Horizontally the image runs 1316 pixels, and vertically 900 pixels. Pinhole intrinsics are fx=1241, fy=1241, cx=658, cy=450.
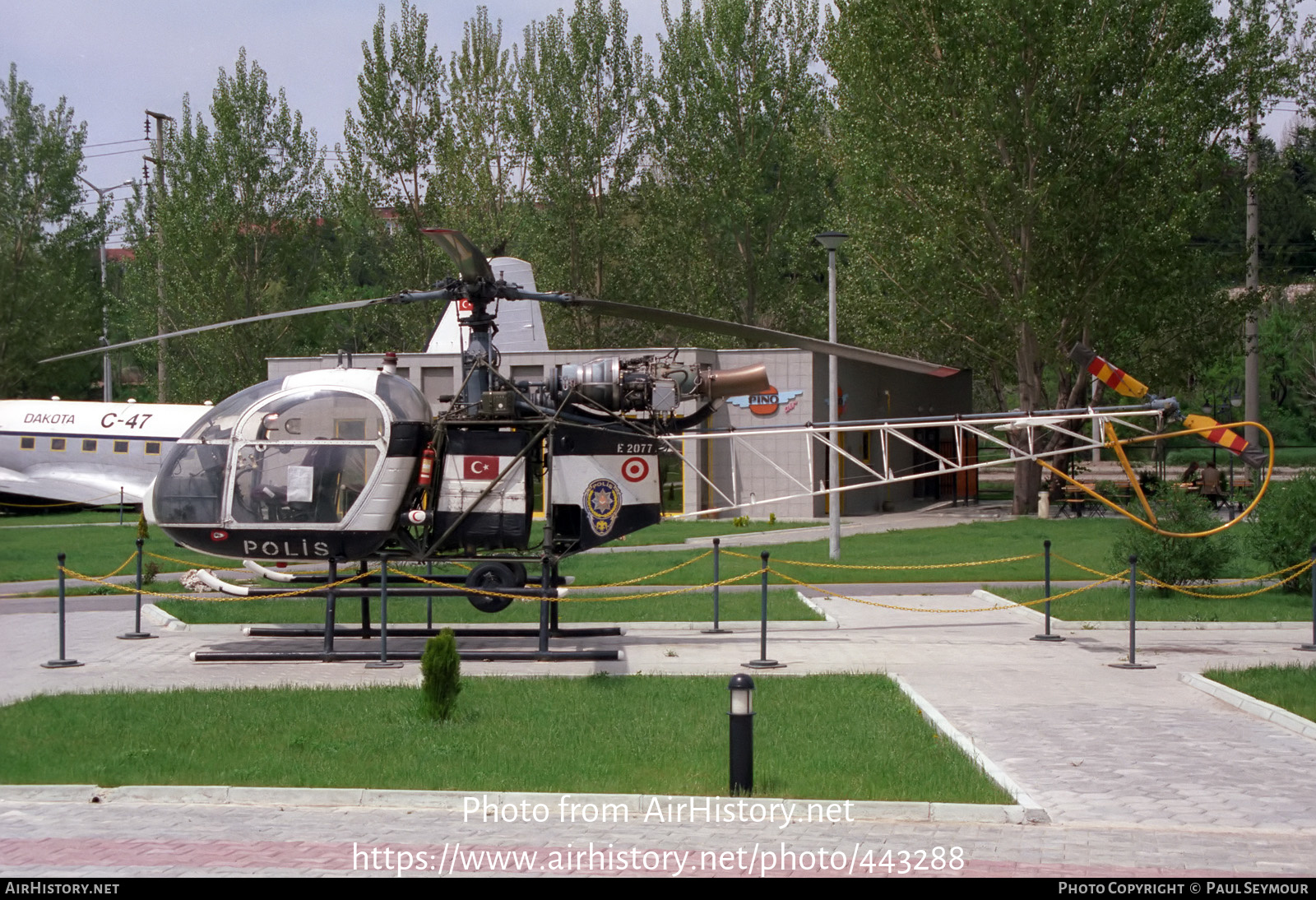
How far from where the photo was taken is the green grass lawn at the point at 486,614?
16500mm

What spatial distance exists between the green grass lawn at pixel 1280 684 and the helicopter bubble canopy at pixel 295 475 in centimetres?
883

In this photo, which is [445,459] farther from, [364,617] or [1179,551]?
[1179,551]

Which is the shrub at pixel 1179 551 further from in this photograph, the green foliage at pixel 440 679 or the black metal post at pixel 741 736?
the black metal post at pixel 741 736

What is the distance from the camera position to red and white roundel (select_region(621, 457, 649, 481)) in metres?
14.5

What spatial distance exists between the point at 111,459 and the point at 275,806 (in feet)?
102

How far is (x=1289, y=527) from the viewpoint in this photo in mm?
18094

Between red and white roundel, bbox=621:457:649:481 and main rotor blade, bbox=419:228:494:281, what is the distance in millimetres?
2697

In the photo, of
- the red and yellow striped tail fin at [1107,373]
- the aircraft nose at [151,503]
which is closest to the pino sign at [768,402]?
the red and yellow striped tail fin at [1107,373]

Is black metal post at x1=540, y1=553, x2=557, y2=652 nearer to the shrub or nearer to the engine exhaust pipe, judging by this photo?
the engine exhaust pipe

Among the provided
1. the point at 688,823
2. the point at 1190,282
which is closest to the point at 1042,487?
the point at 1190,282

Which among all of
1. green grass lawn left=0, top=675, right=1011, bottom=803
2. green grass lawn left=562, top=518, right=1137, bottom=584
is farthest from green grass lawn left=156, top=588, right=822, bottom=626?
green grass lawn left=0, top=675, right=1011, bottom=803

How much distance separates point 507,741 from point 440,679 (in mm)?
888

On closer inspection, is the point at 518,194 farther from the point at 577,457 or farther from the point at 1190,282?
the point at 577,457

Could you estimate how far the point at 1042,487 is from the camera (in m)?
39.1
